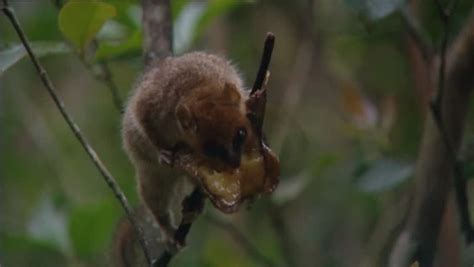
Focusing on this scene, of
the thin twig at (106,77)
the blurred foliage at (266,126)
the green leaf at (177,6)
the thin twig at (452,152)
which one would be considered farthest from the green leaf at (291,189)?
the thin twig at (452,152)

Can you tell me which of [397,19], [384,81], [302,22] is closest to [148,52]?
[397,19]

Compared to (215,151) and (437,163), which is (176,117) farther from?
(437,163)

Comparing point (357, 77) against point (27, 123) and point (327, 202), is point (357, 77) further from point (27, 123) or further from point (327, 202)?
point (27, 123)

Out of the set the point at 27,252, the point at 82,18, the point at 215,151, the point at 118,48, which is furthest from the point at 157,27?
the point at 27,252

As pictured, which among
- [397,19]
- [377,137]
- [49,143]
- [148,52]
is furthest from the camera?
[49,143]

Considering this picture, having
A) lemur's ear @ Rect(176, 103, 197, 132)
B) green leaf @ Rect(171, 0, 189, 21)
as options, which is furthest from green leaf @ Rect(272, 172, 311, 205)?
lemur's ear @ Rect(176, 103, 197, 132)
